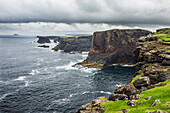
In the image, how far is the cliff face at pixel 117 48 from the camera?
118125mm

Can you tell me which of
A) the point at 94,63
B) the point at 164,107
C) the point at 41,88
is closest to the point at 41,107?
the point at 41,88

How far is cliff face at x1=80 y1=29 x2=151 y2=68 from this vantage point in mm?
118125

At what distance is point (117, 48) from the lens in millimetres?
122938

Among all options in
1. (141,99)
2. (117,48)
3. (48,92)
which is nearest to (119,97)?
(141,99)

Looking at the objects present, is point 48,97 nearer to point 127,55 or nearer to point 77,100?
point 77,100

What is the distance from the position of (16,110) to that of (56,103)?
14270mm

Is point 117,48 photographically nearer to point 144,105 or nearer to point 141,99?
point 141,99

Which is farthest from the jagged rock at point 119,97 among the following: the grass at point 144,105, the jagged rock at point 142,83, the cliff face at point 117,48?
the cliff face at point 117,48

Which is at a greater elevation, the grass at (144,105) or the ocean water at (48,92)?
the grass at (144,105)

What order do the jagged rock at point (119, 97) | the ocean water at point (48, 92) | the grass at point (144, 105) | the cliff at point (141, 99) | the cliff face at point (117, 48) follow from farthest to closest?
the cliff face at point (117, 48), the ocean water at point (48, 92), the jagged rock at point (119, 97), the cliff at point (141, 99), the grass at point (144, 105)

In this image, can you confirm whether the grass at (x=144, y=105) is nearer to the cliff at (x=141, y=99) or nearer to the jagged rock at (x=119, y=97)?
the cliff at (x=141, y=99)

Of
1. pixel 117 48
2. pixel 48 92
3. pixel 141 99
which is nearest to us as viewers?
pixel 141 99

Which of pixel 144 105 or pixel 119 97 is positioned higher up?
pixel 144 105

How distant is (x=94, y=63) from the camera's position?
114438 mm
